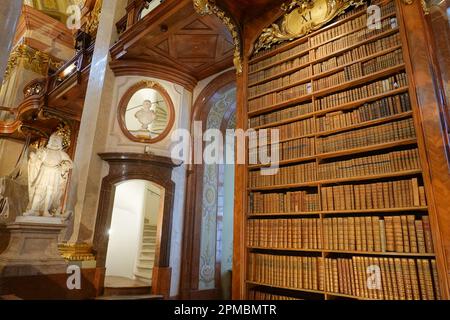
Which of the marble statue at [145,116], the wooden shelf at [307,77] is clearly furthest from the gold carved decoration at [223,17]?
the marble statue at [145,116]

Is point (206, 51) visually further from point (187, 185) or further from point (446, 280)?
point (446, 280)

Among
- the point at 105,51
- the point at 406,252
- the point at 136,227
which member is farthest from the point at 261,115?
the point at 136,227

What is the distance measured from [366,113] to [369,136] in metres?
0.18

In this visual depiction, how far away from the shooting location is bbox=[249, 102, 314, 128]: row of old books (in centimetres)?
245

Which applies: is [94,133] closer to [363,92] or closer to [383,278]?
[363,92]

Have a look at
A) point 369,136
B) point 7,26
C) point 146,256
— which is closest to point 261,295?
point 369,136

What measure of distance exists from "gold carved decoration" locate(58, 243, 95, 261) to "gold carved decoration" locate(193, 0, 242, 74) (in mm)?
3080

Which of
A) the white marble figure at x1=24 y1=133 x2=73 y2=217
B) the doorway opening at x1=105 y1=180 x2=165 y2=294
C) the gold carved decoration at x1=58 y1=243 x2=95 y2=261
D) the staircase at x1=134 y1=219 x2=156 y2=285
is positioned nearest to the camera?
the white marble figure at x1=24 y1=133 x2=73 y2=217

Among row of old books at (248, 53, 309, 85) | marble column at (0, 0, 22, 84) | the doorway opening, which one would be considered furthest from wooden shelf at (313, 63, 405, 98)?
the doorway opening

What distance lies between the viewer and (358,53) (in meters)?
2.23

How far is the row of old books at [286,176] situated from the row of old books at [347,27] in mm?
1092

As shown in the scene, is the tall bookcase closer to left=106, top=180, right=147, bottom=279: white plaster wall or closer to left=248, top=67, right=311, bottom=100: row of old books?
left=248, top=67, right=311, bottom=100: row of old books
